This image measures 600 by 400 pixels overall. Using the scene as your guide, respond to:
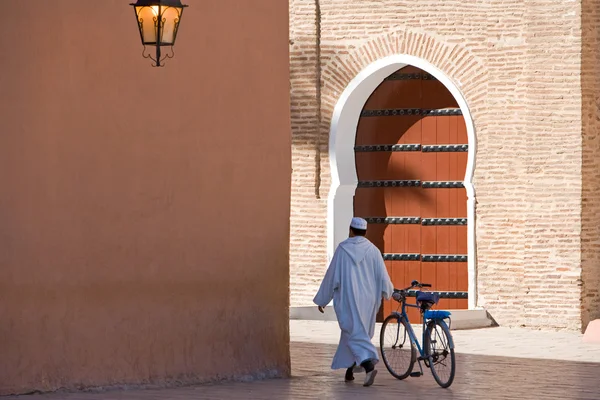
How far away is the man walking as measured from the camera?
10.7 m

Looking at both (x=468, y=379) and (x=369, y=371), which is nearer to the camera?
(x=369, y=371)

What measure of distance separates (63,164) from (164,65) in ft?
3.86

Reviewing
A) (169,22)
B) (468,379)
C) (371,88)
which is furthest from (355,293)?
(371,88)

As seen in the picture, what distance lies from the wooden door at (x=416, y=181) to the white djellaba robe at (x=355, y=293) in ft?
20.6

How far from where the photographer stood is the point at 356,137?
58.0 feet

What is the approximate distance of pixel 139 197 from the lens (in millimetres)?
10297

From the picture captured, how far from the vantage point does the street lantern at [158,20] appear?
379 inches

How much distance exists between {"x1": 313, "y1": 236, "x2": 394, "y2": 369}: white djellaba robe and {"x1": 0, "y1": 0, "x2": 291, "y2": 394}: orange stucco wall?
566 millimetres

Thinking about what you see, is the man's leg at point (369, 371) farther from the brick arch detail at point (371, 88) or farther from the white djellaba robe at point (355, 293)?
the brick arch detail at point (371, 88)

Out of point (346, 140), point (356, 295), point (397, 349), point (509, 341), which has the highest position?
point (346, 140)

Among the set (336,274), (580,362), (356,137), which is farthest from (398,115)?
(336,274)

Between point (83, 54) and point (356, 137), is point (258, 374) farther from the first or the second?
point (356, 137)

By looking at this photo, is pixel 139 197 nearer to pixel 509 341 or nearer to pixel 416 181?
pixel 509 341

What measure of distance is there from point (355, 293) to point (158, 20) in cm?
270
